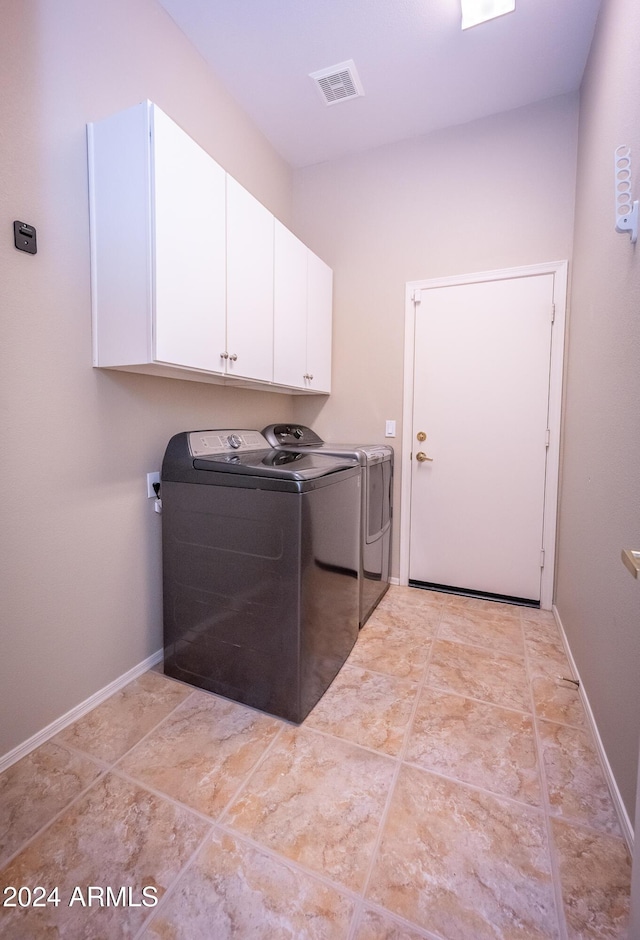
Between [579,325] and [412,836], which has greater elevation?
[579,325]

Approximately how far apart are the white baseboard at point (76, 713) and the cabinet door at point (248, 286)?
53.7 inches

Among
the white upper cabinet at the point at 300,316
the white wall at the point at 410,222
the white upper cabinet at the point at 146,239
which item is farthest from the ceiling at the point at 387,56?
the white upper cabinet at the point at 146,239

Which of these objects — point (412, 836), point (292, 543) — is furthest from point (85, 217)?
point (412, 836)

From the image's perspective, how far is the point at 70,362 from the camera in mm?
1392

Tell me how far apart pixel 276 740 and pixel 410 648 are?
0.85 meters

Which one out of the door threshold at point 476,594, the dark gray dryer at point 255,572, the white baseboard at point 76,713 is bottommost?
the white baseboard at point 76,713

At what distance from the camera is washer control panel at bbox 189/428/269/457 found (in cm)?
170

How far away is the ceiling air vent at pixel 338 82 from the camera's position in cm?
202

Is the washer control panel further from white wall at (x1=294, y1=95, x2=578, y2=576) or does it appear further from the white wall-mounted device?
the white wall-mounted device

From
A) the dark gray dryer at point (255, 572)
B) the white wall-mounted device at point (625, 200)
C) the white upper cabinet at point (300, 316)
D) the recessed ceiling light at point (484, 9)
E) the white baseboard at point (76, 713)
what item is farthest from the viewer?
the white upper cabinet at point (300, 316)

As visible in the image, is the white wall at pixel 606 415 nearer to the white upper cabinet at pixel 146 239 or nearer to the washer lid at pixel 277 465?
the washer lid at pixel 277 465

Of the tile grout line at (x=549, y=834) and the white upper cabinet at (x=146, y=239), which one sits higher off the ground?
the white upper cabinet at (x=146, y=239)

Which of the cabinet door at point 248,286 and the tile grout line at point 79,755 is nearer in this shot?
the tile grout line at point 79,755

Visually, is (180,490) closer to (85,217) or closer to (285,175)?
(85,217)
